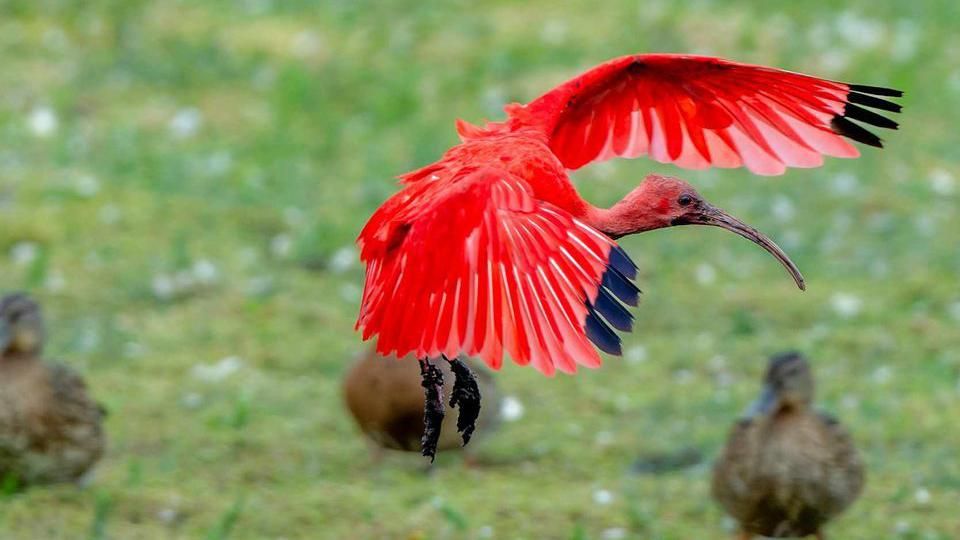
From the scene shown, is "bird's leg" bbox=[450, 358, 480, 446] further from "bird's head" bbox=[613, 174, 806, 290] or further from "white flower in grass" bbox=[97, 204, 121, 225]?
"white flower in grass" bbox=[97, 204, 121, 225]

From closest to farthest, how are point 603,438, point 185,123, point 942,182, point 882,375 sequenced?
1. point 603,438
2. point 882,375
3. point 942,182
4. point 185,123

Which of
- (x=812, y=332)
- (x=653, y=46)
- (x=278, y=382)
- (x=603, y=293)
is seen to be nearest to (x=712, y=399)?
(x=812, y=332)

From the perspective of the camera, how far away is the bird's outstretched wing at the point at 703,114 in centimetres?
491

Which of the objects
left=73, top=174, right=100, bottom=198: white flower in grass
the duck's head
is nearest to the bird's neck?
the duck's head

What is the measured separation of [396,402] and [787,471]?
1.62m

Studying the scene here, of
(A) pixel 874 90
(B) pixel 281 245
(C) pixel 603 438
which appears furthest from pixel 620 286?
(B) pixel 281 245

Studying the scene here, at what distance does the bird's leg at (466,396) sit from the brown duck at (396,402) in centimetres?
203

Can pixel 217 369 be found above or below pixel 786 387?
above

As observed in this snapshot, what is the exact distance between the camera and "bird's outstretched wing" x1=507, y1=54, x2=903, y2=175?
491 cm

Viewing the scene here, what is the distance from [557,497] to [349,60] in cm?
593

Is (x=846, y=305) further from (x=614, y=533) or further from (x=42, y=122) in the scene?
(x=42, y=122)

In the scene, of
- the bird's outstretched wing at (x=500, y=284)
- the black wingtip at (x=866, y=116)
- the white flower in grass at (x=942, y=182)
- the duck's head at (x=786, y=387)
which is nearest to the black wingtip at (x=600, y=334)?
the bird's outstretched wing at (x=500, y=284)

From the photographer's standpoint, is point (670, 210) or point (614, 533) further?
point (614, 533)

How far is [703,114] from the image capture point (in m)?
5.21
